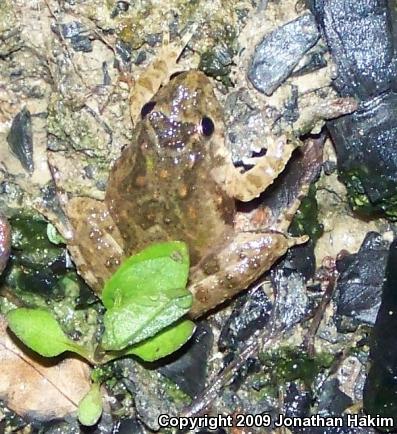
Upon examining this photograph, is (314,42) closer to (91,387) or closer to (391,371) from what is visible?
(391,371)

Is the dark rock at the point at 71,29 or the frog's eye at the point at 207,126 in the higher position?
the dark rock at the point at 71,29

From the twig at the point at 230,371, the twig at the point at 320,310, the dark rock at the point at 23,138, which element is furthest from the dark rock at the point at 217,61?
the twig at the point at 230,371

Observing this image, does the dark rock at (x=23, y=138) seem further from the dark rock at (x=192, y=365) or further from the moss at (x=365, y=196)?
the moss at (x=365, y=196)

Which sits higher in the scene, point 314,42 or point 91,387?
point 314,42

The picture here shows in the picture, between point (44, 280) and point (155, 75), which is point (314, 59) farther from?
point (44, 280)

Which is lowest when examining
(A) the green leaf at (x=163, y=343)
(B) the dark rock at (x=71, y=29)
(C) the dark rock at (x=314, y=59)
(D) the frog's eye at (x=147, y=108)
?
(A) the green leaf at (x=163, y=343)

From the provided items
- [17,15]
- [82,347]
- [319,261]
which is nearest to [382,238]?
[319,261]

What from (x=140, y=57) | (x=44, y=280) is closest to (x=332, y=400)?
(x=44, y=280)
